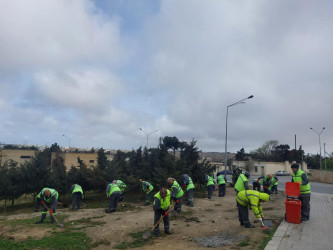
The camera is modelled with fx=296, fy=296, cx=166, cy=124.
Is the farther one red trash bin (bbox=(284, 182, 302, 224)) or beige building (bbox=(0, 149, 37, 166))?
beige building (bbox=(0, 149, 37, 166))

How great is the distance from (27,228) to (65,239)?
235cm

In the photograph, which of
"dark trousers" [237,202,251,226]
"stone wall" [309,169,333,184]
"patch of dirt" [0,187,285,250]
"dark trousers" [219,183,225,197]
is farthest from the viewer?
"stone wall" [309,169,333,184]

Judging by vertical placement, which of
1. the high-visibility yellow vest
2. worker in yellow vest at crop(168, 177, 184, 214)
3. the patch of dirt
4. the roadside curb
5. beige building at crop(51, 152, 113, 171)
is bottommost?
the patch of dirt

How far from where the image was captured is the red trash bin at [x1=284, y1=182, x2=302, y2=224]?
30.3 ft

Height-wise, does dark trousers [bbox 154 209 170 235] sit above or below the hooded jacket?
below

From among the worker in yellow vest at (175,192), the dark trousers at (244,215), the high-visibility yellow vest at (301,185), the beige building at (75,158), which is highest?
the beige building at (75,158)

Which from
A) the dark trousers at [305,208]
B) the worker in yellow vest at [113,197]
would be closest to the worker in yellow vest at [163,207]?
the dark trousers at [305,208]

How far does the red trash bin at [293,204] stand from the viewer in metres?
9.24

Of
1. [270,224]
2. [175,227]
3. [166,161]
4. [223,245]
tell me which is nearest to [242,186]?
[270,224]

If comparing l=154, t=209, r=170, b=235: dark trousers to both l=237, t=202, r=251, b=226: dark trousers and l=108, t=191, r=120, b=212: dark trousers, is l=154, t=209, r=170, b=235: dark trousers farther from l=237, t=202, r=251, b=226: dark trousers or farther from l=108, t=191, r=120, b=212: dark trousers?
l=108, t=191, r=120, b=212: dark trousers

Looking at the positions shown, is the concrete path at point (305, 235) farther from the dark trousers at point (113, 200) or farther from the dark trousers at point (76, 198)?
the dark trousers at point (76, 198)

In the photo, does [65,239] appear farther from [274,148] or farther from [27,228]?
[274,148]

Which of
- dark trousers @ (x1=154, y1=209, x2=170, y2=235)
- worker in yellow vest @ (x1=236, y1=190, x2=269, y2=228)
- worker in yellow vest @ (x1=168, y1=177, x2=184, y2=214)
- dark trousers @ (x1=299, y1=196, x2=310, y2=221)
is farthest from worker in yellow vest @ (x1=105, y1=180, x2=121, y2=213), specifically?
dark trousers @ (x1=299, y1=196, x2=310, y2=221)

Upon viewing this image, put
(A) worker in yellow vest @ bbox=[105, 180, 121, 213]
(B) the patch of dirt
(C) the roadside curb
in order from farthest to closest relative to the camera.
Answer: (A) worker in yellow vest @ bbox=[105, 180, 121, 213]
(B) the patch of dirt
(C) the roadside curb
